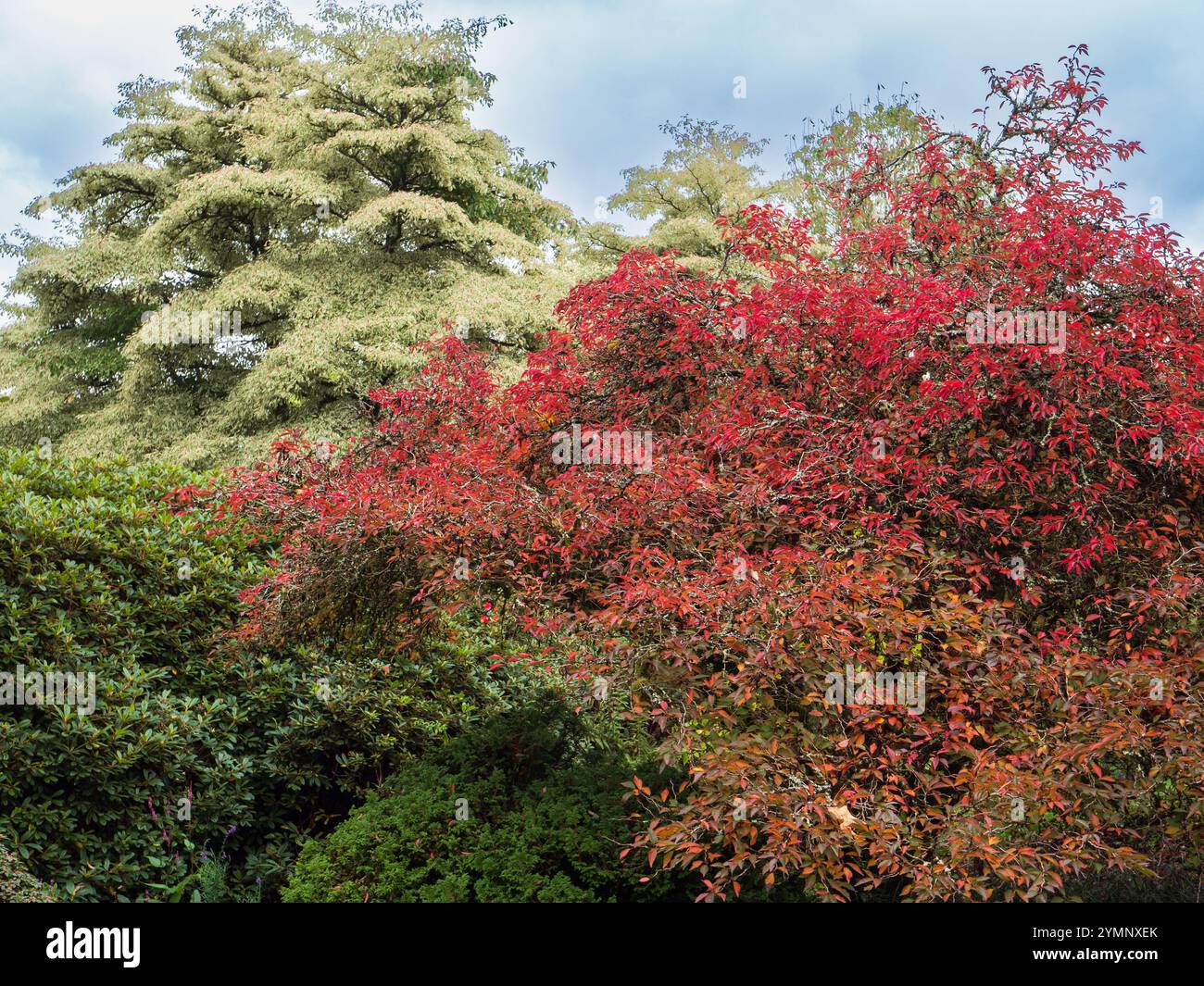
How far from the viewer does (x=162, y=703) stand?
19.3 ft

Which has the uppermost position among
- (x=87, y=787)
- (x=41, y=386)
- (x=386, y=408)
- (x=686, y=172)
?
(x=686, y=172)

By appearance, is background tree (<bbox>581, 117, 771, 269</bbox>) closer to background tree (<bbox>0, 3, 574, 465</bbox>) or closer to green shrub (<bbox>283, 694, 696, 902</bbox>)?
background tree (<bbox>0, 3, 574, 465</bbox>)

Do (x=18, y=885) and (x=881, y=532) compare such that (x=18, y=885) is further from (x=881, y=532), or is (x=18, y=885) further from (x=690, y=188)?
(x=690, y=188)

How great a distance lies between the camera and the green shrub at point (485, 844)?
16.9 feet

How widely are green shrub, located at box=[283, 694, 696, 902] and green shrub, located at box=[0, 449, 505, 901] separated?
2.39 feet

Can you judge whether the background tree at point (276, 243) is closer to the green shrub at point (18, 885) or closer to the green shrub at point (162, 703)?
the green shrub at point (162, 703)

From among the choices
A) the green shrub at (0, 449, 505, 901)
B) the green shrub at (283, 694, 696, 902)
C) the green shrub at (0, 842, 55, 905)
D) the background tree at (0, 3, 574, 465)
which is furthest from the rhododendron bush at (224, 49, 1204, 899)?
the background tree at (0, 3, 574, 465)

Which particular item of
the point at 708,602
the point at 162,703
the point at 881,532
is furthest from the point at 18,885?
the point at 881,532

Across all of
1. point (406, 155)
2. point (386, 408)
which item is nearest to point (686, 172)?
point (406, 155)

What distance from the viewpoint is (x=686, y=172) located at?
23375 mm

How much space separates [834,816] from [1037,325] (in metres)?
2.32

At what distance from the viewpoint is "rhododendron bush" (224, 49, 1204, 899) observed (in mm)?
3932
